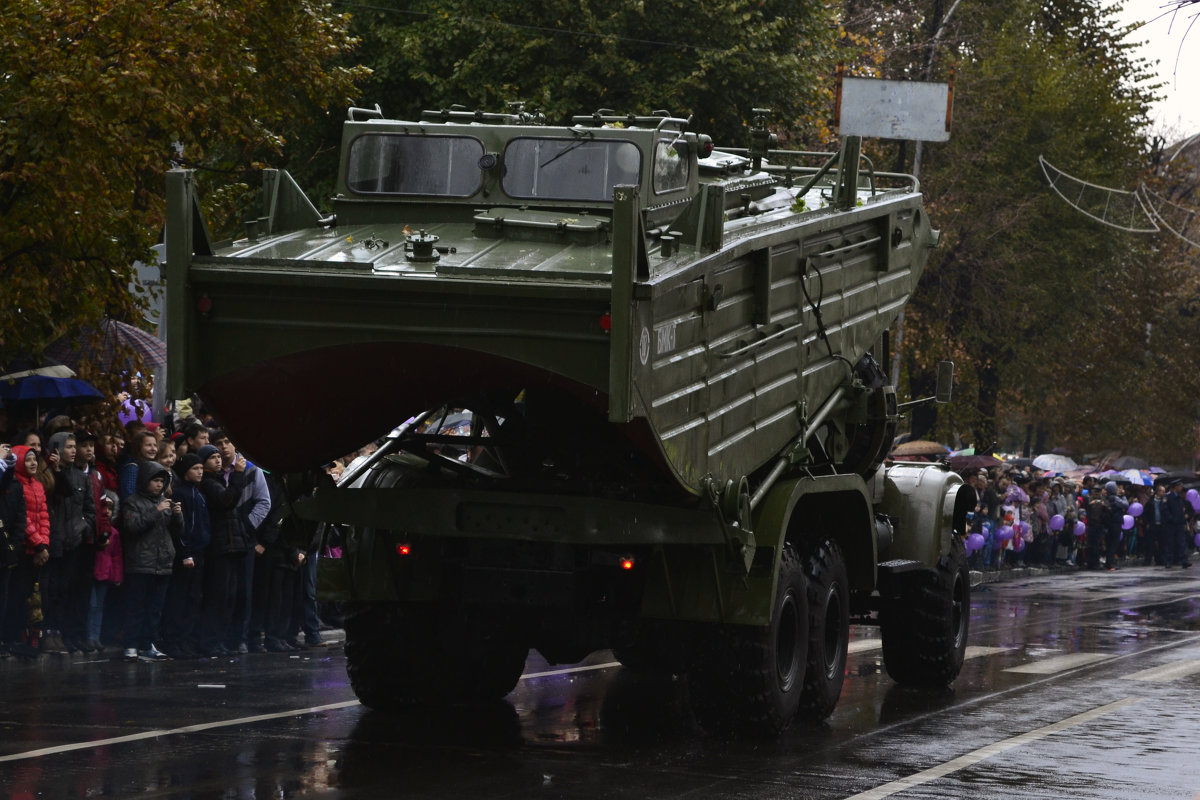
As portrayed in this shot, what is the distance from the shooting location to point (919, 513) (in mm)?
14250

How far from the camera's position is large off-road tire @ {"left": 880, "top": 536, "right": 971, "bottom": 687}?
14.4m

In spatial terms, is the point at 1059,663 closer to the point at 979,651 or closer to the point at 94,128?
the point at 979,651

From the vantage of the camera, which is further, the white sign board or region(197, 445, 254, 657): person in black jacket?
the white sign board

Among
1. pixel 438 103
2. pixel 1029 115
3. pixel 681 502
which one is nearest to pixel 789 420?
pixel 681 502

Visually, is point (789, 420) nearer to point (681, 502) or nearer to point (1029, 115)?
point (681, 502)

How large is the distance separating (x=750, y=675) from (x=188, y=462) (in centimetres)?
644

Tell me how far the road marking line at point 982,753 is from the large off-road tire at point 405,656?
3.13m

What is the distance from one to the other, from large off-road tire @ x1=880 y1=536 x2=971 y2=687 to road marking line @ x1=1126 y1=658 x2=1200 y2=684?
5.61 ft

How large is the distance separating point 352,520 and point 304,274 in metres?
1.69

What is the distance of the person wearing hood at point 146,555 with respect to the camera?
1497cm

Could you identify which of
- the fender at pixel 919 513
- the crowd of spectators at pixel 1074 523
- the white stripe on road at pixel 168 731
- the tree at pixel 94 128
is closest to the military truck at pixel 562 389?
the white stripe on road at pixel 168 731

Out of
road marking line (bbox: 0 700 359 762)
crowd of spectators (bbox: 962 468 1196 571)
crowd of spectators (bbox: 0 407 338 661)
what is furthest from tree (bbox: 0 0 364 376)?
crowd of spectators (bbox: 962 468 1196 571)

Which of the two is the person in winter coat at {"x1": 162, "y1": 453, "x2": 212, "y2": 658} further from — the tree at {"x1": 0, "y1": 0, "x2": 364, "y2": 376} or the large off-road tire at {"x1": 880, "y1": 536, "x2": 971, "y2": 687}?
the large off-road tire at {"x1": 880, "y1": 536, "x2": 971, "y2": 687}

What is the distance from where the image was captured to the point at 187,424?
17.2 meters
